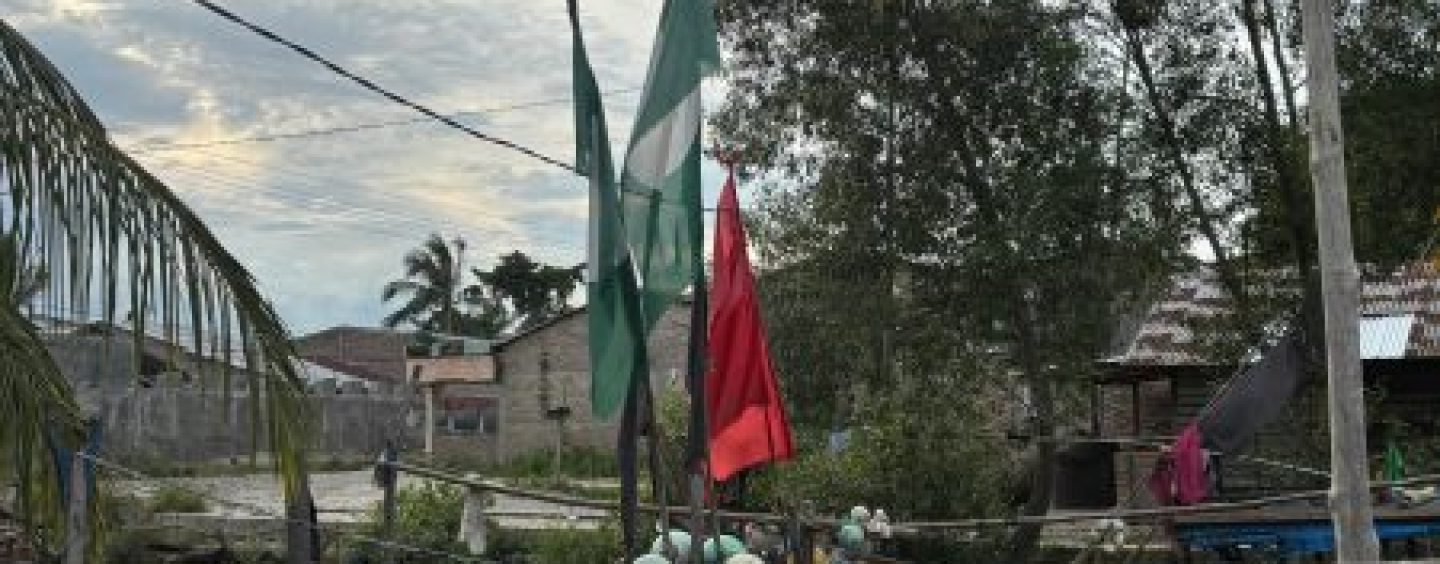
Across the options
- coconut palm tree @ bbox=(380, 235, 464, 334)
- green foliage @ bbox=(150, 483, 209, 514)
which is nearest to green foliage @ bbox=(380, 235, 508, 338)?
coconut palm tree @ bbox=(380, 235, 464, 334)

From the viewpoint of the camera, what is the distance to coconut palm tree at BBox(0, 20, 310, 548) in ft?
12.5

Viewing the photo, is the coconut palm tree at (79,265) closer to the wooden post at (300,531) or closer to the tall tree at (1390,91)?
the wooden post at (300,531)

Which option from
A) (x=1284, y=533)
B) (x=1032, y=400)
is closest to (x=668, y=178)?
(x=1284, y=533)

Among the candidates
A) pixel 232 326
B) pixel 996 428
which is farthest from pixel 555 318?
pixel 232 326

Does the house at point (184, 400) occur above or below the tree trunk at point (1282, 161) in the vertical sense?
below

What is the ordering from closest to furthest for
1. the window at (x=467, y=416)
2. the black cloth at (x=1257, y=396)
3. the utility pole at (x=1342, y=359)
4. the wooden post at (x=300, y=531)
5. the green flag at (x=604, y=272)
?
the green flag at (x=604, y=272) → the utility pole at (x=1342, y=359) → the wooden post at (x=300, y=531) → the black cloth at (x=1257, y=396) → the window at (x=467, y=416)

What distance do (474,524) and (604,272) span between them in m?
9.28

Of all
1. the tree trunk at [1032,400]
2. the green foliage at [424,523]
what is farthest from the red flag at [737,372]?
the green foliage at [424,523]

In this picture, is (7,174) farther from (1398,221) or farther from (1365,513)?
(1398,221)

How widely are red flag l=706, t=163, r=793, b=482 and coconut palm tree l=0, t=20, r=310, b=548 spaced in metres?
2.22

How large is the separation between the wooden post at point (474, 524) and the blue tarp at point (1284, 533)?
516cm

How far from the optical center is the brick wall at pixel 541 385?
108 feet

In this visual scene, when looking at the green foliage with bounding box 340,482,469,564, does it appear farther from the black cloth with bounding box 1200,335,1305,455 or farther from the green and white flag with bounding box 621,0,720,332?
the green and white flag with bounding box 621,0,720,332

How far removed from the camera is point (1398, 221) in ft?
45.3
